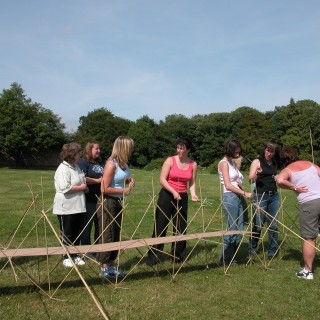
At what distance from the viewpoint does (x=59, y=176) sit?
473 centimetres

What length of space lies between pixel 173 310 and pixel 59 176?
85.3 inches

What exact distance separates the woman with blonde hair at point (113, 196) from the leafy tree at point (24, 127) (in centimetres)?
3492

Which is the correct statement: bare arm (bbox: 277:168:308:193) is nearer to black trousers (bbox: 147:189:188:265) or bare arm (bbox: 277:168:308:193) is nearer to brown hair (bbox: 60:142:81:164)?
black trousers (bbox: 147:189:188:265)

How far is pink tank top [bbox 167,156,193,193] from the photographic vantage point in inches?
194

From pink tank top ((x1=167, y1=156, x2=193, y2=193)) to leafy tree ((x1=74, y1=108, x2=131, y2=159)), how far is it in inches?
1672

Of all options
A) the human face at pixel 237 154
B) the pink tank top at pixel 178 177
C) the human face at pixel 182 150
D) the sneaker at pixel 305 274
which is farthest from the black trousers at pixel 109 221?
the sneaker at pixel 305 274

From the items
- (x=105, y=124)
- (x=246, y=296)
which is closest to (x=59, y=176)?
(x=246, y=296)

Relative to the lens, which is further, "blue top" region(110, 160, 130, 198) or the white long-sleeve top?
the white long-sleeve top

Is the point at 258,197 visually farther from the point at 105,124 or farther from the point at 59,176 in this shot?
the point at 105,124

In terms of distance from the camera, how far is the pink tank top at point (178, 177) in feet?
16.1

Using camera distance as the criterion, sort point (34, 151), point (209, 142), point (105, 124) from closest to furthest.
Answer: point (34, 151), point (209, 142), point (105, 124)

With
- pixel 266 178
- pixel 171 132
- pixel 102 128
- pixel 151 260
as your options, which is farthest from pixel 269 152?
pixel 171 132

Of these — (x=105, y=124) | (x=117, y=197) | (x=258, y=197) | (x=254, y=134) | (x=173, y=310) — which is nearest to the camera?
(x=173, y=310)

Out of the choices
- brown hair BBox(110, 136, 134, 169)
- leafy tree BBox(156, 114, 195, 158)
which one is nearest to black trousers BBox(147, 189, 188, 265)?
brown hair BBox(110, 136, 134, 169)
